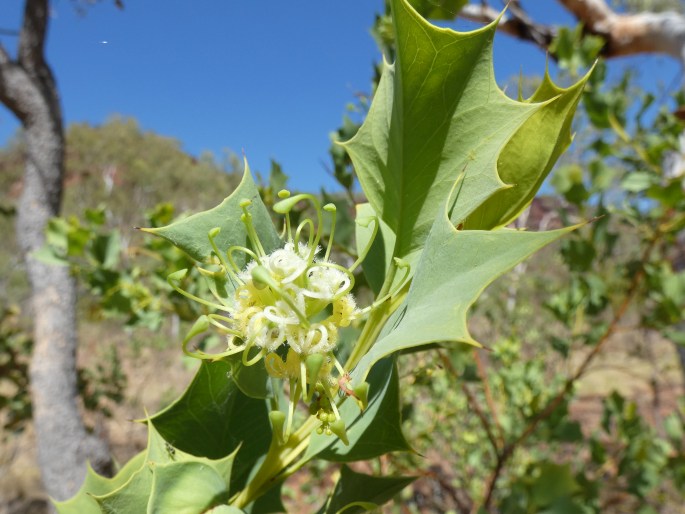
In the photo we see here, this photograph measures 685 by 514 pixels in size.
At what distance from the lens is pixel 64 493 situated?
6.28 ft

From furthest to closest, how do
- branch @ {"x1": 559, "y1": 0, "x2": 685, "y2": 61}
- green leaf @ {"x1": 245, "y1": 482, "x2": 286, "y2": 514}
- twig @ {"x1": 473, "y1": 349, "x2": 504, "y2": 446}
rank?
branch @ {"x1": 559, "y1": 0, "x2": 685, "y2": 61}, twig @ {"x1": 473, "y1": 349, "x2": 504, "y2": 446}, green leaf @ {"x1": 245, "y1": 482, "x2": 286, "y2": 514}

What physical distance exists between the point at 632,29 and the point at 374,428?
2.69 m

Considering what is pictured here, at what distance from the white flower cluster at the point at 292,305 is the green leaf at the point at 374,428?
0.27 ft

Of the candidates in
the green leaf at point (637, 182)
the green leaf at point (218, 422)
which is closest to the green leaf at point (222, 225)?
the green leaf at point (218, 422)

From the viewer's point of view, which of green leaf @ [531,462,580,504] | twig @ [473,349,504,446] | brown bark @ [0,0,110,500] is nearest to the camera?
green leaf @ [531,462,580,504]

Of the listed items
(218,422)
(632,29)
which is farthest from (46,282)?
(632,29)

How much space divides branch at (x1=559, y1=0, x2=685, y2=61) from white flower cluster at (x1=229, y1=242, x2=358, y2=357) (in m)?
2.39

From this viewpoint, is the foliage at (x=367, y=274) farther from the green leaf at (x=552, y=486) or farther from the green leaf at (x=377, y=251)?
the green leaf at (x=552, y=486)

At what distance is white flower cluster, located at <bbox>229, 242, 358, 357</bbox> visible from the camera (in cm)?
36

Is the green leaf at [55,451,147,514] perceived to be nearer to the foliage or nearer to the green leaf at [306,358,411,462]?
the foliage

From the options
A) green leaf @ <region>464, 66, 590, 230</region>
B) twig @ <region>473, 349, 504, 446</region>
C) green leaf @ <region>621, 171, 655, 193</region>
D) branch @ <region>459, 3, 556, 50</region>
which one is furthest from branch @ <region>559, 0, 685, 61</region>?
green leaf @ <region>464, 66, 590, 230</region>

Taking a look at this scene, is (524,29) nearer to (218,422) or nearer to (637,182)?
(637,182)

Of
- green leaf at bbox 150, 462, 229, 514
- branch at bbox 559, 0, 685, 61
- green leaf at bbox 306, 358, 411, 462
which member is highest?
A: branch at bbox 559, 0, 685, 61

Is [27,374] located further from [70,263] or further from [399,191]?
[399,191]
